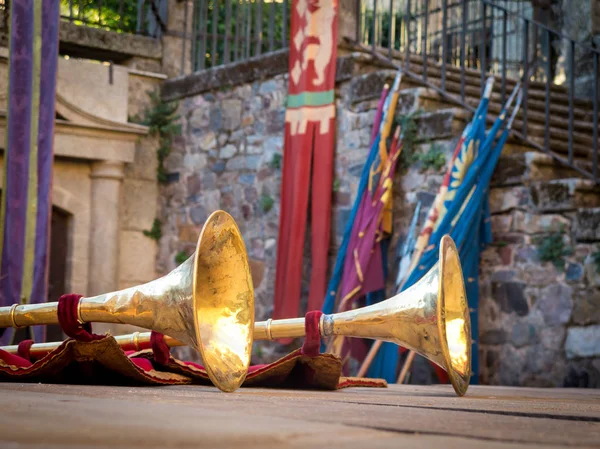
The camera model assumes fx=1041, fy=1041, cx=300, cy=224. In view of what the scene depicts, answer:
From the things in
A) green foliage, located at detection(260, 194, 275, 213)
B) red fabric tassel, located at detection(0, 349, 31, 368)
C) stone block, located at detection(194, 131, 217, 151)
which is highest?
stone block, located at detection(194, 131, 217, 151)

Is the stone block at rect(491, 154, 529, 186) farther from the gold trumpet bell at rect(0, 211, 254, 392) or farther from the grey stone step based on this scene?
the gold trumpet bell at rect(0, 211, 254, 392)

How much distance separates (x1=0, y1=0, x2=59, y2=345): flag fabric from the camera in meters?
5.64

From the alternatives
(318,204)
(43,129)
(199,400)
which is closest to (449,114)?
(318,204)

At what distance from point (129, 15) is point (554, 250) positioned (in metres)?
5.33

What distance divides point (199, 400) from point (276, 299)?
4.77m

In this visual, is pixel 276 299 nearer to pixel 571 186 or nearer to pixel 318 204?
pixel 318 204

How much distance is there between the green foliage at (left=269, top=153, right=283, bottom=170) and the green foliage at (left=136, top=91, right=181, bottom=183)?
1.22 metres

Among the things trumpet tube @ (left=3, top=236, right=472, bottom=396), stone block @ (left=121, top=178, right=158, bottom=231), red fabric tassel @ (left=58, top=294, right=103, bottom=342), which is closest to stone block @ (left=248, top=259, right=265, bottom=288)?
stone block @ (left=121, top=178, right=158, bottom=231)

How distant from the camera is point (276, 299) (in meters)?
7.22

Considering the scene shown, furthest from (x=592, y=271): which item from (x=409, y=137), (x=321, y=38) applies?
(x=321, y=38)

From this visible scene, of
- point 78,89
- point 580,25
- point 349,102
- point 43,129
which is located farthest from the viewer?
point 580,25

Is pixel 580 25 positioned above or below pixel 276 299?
above

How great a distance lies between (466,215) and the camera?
6.00 meters

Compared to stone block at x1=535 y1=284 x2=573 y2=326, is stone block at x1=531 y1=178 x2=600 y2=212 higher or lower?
stone block at x1=531 y1=178 x2=600 y2=212
